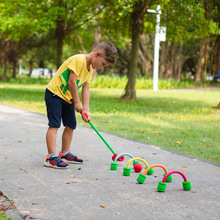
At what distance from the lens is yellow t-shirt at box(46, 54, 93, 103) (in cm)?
420

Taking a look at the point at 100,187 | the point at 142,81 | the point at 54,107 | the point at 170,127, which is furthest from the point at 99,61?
the point at 142,81

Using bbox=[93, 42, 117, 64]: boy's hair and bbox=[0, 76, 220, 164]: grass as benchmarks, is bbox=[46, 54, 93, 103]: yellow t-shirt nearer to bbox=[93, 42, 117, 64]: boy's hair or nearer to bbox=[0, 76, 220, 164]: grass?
bbox=[93, 42, 117, 64]: boy's hair

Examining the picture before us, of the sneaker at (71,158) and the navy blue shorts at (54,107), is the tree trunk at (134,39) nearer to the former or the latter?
the sneaker at (71,158)

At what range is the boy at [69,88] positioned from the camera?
4.14 metres

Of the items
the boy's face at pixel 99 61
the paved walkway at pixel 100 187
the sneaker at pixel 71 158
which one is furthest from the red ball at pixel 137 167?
the boy's face at pixel 99 61

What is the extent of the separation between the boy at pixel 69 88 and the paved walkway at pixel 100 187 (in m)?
0.40

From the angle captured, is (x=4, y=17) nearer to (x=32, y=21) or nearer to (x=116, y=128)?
(x=32, y=21)

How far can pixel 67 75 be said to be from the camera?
4.31 m

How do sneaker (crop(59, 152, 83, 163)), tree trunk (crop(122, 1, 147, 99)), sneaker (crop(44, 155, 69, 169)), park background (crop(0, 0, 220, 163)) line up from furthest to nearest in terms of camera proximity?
1. tree trunk (crop(122, 1, 147, 99))
2. park background (crop(0, 0, 220, 163))
3. sneaker (crop(59, 152, 83, 163))
4. sneaker (crop(44, 155, 69, 169))

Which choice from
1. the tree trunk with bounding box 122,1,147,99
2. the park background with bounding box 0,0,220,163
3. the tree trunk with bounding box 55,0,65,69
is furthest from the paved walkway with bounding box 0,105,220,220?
the tree trunk with bounding box 55,0,65,69

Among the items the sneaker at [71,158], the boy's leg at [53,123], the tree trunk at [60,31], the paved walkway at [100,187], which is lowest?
the paved walkway at [100,187]

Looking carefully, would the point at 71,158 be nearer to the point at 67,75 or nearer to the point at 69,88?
the point at 69,88

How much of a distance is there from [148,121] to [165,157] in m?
3.57

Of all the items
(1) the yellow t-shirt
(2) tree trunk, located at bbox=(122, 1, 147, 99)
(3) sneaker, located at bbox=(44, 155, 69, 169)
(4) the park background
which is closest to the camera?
(1) the yellow t-shirt
